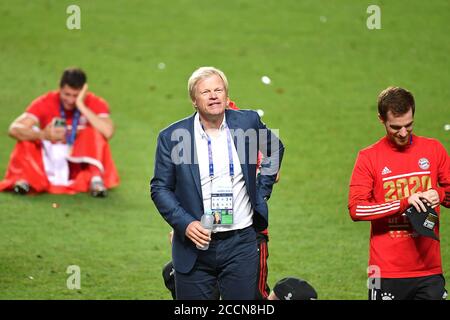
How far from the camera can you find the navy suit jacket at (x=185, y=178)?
5.32 meters

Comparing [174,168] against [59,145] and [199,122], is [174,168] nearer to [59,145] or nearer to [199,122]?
[199,122]

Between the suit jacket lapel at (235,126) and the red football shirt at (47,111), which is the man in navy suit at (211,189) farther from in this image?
the red football shirt at (47,111)

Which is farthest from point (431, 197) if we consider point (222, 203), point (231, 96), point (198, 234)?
point (231, 96)

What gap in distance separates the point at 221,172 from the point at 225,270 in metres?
0.55

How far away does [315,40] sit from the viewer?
16.4 meters

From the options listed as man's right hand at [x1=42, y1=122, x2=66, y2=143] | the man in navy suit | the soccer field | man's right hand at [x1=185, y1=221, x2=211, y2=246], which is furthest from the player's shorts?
man's right hand at [x1=42, y1=122, x2=66, y2=143]

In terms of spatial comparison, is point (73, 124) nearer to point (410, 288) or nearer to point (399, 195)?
point (399, 195)

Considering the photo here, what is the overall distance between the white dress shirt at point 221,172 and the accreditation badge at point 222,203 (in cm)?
3

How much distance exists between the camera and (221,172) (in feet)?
17.6

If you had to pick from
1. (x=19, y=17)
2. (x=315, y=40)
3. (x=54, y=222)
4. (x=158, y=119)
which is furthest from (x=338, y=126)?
(x=19, y=17)
